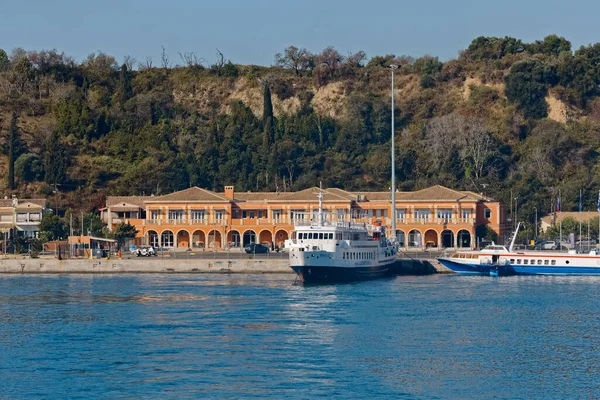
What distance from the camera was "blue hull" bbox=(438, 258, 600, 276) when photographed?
309 feet

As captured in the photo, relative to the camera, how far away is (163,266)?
310 feet

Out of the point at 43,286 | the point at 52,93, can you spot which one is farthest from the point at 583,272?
the point at 52,93

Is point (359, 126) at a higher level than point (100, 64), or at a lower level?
lower

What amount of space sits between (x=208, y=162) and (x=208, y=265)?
67.0 metres

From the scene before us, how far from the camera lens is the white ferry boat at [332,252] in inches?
3275

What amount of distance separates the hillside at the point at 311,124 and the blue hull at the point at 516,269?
143 ft

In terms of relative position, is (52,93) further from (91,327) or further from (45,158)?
(91,327)

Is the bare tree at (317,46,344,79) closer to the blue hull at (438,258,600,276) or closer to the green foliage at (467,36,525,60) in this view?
the green foliage at (467,36,525,60)

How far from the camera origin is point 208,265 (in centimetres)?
Answer: 9425

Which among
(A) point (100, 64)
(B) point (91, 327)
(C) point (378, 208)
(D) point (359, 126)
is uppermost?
(A) point (100, 64)

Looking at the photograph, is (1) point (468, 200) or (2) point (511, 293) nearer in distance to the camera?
(2) point (511, 293)

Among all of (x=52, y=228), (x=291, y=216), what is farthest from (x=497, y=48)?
(x=52, y=228)

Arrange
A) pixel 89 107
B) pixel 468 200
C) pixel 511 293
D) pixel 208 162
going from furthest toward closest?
pixel 89 107 < pixel 208 162 < pixel 468 200 < pixel 511 293

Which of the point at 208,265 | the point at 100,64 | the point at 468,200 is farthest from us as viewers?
the point at 100,64
